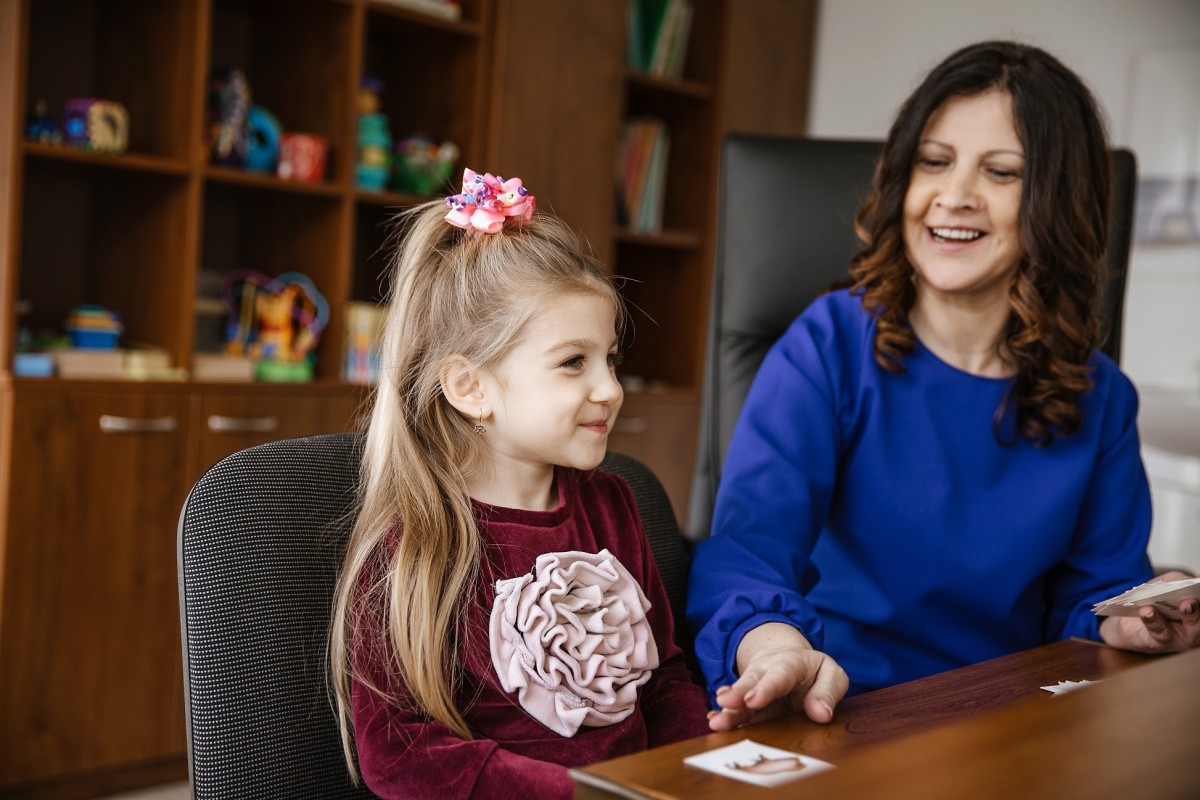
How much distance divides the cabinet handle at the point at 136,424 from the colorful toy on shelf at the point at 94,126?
1.79 feet

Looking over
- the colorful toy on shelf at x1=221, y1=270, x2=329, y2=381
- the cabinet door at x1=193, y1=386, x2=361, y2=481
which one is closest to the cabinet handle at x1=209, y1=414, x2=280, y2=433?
the cabinet door at x1=193, y1=386, x2=361, y2=481

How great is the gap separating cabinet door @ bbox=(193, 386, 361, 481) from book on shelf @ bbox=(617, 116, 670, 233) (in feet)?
3.53

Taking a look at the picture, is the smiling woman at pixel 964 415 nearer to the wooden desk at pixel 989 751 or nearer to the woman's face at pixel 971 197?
the woman's face at pixel 971 197

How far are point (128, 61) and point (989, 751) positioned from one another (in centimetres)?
254

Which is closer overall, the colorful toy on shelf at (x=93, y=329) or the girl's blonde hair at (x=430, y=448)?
the girl's blonde hair at (x=430, y=448)

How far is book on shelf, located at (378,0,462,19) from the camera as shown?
283 centimetres

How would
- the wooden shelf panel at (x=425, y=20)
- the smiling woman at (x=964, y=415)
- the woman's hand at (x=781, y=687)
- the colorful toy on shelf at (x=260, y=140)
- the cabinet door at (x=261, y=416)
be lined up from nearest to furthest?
the woman's hand at (x=781, y=687), the smiling woman at (x=964, y=415), the cabinet door at (x=261, y=416), the colorful toy on shelf at (x=260, y=140), the wooden shelf panel at (x=425, y=20)

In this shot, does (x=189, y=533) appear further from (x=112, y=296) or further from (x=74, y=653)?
(x=112, y=296)

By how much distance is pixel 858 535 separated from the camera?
1434 millimetres

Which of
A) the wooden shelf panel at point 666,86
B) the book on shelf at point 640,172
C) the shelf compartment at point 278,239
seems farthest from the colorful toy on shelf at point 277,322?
the wooden shelf panel at point 666,86

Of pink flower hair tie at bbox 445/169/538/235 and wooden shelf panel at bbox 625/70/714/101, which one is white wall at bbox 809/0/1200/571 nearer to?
wooden shelf panel at bbox 625/70/714/101

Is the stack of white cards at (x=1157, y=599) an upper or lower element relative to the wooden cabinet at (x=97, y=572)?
upper

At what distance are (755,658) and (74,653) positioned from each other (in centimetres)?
186

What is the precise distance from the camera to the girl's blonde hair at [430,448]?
103 centimetres
